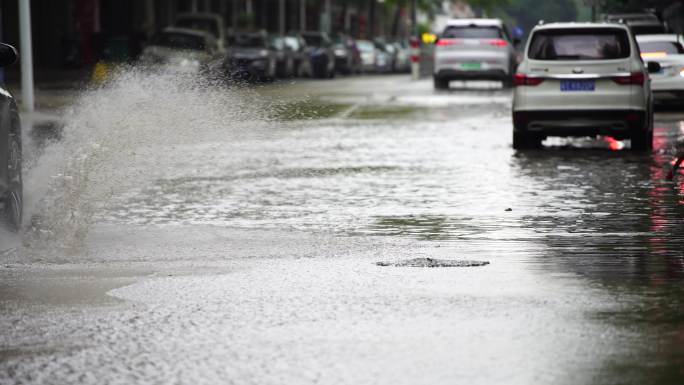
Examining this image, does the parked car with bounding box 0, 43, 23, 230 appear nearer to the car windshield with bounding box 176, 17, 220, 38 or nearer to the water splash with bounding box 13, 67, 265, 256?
the water splash with bounding box 13, 67, 265, 256

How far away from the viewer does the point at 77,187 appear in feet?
41.8

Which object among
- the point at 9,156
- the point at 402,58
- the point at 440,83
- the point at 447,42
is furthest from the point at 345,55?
the point at 9,156

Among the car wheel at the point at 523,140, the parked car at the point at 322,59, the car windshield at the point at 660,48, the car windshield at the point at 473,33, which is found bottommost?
the parked car at the point at 322,59

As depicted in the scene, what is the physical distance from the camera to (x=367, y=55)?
238 feet

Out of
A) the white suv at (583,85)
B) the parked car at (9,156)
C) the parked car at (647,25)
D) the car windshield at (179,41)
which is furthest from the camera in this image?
A: the car windshield at (179,41)

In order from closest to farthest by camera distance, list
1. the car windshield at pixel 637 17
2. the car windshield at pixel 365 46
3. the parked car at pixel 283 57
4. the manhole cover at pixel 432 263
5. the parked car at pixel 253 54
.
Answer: the manhole cover at pixel 432 263 → the car windshield at pixel 637 17 → the parked car at pixel 253 54 → the parked car at pixel 283 57 → the car windshield at pixel 365 46

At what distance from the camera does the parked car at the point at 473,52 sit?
43.0 metres

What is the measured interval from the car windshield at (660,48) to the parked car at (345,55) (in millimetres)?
34224

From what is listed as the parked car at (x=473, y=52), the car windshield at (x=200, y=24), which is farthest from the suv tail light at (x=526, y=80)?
the car windshield at (x=200, y=24)

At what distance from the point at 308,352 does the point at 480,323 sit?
1088 mm

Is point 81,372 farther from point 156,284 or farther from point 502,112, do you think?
point 502,112

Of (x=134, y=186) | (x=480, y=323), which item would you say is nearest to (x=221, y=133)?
(x=134, y=186)

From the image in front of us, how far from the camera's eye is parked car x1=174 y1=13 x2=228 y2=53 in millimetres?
53531

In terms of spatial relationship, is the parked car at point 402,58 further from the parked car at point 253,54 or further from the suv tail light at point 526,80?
the suv tail light at point 526,80
